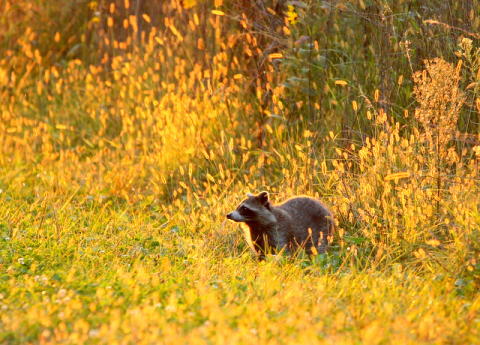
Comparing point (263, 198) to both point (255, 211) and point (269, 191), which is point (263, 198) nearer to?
point (255, 211)

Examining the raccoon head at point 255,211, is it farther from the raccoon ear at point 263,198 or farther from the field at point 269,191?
the field at point 269,191

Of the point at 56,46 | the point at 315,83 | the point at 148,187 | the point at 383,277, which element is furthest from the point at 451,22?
the point at 56,46

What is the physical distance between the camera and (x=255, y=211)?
6719 mm

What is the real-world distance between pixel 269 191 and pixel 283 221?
46.3 inches

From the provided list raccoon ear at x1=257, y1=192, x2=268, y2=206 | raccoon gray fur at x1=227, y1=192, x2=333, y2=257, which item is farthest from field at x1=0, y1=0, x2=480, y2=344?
raccoon ear at x1=257, y1=192, x2=268, y2=206

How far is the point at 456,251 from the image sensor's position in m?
5.47

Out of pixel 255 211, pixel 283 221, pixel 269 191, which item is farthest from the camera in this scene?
pixel 269 191

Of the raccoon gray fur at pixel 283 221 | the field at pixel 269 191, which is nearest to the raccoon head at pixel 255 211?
the raccoon gray fur at pixel 283 221

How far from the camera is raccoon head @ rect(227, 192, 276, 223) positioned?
667 centimetres

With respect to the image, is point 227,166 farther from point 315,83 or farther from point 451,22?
point 451,22

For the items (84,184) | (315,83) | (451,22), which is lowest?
(84,184)

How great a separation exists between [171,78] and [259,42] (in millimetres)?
2123

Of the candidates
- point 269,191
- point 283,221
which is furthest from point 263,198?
point 269,191

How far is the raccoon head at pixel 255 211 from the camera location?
21.9 ft
